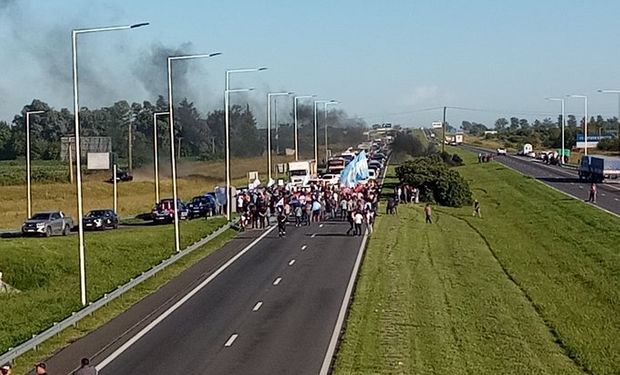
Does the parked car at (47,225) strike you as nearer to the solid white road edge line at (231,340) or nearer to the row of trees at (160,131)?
the solid white road edge line at (231,340)

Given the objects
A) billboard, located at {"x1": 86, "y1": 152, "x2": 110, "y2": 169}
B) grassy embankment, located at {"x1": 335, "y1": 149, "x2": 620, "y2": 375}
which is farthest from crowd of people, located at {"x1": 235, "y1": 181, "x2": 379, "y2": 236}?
billboard, located at {"x1": 86, "y1": 152, "x2": 110, "y2": 169}

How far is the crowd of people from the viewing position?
5066 cm

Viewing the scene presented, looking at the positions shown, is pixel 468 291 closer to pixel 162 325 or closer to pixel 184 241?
pixel 162 325

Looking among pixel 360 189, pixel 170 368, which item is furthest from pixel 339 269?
pixel 360 189

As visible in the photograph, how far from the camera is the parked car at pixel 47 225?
182 feet

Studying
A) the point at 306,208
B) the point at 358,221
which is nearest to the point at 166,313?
the point at 358,221

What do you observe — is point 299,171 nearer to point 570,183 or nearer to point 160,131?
point 570,183

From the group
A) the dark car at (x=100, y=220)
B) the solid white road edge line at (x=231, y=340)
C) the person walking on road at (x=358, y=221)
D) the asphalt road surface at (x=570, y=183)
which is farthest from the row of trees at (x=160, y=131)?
the solid white road edge line at (x=231, y=340)

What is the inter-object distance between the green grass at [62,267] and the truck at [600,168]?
142 feet

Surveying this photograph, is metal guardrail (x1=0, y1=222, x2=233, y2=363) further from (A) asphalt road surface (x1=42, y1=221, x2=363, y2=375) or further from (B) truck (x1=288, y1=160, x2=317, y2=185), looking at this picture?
(B) truck (x1=288, y1=160, x2=317, y2=185)

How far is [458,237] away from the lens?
52781 millimetres

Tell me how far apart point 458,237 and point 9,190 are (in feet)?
181

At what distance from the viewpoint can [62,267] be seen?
44094mm

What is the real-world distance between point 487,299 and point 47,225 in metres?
29.2
